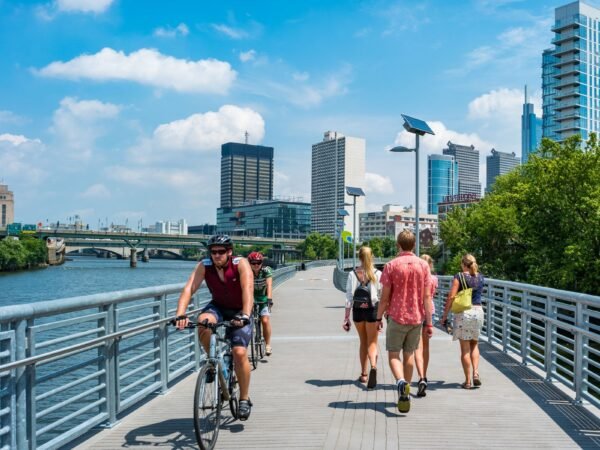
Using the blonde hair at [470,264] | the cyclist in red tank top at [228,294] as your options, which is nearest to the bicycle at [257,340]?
the blonde hair at [470,264]

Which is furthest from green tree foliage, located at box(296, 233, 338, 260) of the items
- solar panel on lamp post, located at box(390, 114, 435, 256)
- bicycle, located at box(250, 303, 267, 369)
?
bicycle, located at box(250, 303, 267, 369)

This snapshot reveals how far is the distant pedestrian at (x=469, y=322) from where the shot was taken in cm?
768

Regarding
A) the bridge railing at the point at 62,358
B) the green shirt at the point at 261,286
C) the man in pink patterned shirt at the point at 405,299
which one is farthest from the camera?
the green shirt at the point at 261,286

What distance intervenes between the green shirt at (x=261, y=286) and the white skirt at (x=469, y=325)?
3.34m

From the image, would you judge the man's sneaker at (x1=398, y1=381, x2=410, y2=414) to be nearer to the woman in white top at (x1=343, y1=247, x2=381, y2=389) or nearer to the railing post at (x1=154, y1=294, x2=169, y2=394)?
the woman in white top at (x1=343, y1=247, x2=381, y2=389)

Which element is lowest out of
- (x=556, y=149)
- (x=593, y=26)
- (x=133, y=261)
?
(x=133, y=261)

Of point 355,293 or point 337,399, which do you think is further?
point 355,293

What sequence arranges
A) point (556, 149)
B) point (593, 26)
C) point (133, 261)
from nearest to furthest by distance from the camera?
point (556, 149) < point (133, 261) < point (593, 26)

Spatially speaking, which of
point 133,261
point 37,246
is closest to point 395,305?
point 37,246

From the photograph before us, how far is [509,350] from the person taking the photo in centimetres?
1056

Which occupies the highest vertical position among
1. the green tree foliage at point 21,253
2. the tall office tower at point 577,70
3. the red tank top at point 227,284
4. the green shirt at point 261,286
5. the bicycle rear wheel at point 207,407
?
the tall office tower at point 577,70

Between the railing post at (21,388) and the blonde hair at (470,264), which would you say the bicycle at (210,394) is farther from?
the blonde hair at (470,264)

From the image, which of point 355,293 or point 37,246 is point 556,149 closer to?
point 355,293

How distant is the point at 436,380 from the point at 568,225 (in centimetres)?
3510
